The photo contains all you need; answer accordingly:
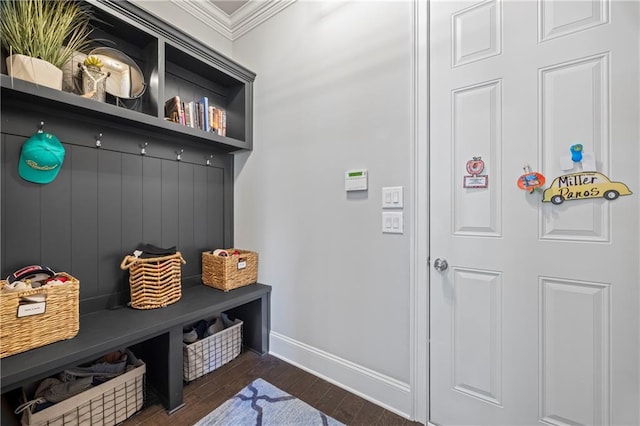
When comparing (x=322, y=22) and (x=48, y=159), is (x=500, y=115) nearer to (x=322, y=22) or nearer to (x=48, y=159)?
(x=322, y=22)

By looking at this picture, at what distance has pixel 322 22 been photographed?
1.86 meters

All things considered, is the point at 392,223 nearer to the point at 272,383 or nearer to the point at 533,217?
the point at 533,217

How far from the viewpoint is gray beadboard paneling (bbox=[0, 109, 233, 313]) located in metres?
1.39

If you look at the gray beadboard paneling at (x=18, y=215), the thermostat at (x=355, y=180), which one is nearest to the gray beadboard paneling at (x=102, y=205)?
the gray beadboard paneling at (x=18, y=215)

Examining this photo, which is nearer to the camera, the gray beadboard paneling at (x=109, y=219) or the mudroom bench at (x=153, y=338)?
the mudroom bench at (x=153, y=338)

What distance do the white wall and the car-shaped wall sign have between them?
629mm

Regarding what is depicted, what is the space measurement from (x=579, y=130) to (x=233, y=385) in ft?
7.51

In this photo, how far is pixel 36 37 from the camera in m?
1.28

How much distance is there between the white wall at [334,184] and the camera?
1.54 meters

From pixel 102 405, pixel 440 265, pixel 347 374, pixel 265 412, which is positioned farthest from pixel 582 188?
pixel 102 405

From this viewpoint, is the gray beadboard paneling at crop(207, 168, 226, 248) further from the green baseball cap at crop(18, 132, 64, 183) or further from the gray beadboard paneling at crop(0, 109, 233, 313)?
the green baseball cap at crop(18, 132, 64, 183)

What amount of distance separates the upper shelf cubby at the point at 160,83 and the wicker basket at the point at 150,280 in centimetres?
86

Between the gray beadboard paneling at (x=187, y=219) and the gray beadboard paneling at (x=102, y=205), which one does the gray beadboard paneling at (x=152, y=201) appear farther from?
the gray beadboard paneling at (x=187, y=219)

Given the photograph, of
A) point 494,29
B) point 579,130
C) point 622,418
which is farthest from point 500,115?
point 622,418
